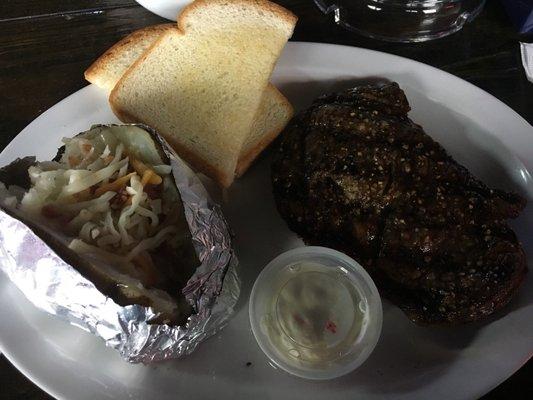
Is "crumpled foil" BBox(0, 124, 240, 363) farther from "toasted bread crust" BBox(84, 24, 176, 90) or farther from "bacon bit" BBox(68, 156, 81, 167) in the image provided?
"toasted bread crust" BBox(84, 24, 176, 90)

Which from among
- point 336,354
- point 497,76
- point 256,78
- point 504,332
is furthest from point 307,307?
point 497,76

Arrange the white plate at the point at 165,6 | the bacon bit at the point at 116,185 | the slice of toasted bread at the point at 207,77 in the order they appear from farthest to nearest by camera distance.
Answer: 1. the white plate at the point at 165,6
2. the slice of toasted bread at the point at 207,77
3. the bacon bit at the point at 116,185

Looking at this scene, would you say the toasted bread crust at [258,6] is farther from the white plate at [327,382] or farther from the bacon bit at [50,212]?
the bacon bit at [50,212]

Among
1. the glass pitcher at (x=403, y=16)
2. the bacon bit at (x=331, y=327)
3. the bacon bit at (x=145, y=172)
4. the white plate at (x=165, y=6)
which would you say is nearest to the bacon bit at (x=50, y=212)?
the bacon bit at (x=145, y=172)

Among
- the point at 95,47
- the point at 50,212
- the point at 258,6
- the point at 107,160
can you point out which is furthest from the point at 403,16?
the point at 50,212

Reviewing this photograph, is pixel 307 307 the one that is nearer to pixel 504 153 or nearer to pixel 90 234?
pixel 90 234

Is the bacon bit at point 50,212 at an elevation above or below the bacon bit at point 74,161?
below
